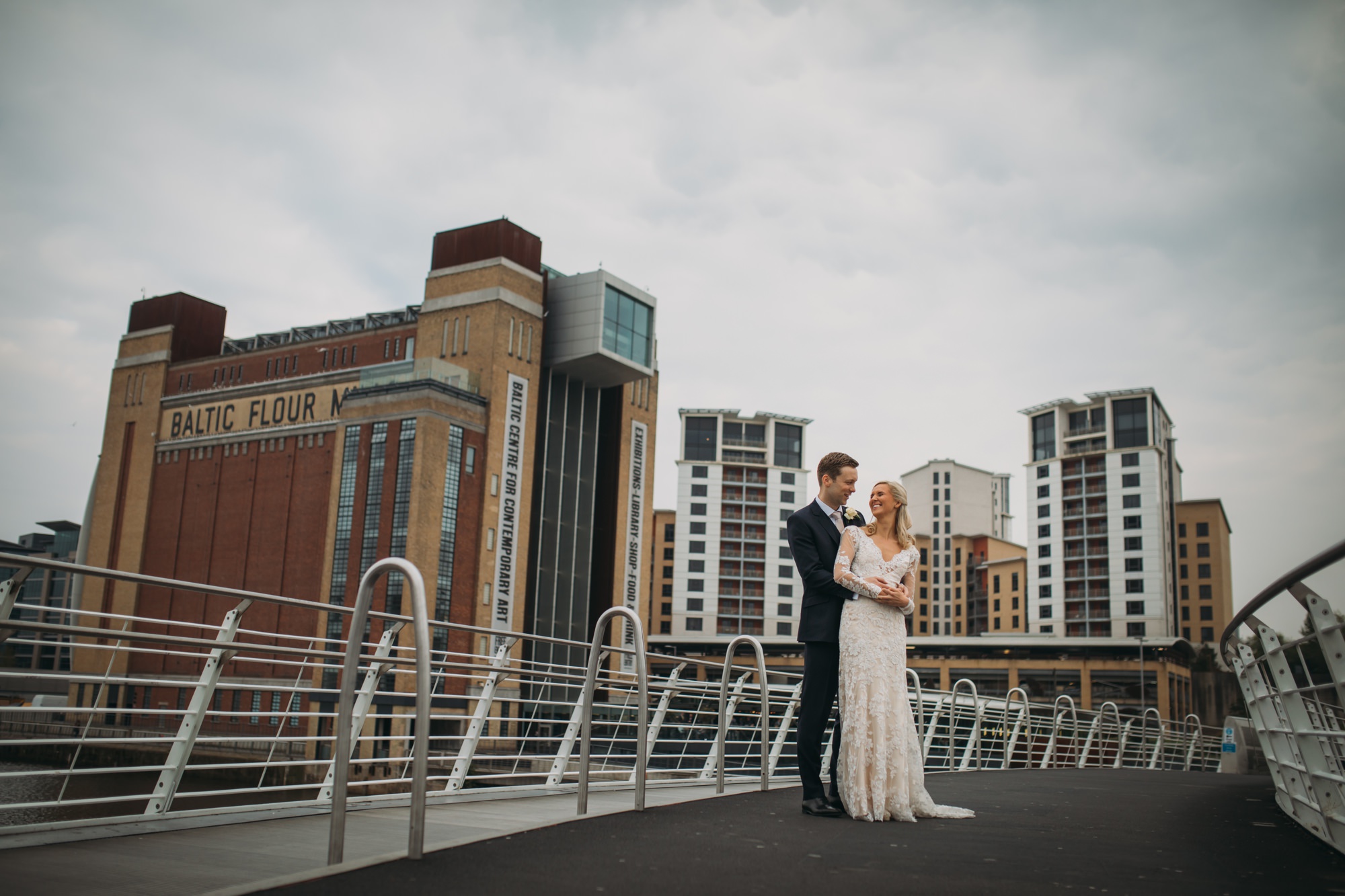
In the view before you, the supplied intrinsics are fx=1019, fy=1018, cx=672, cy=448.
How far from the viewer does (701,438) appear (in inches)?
4119

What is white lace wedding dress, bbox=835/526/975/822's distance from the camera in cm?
530

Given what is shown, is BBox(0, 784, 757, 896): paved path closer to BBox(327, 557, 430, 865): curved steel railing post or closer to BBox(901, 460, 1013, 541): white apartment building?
BBox(327, 557, 430, 865): curved steel railing post

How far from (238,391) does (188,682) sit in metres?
63.4

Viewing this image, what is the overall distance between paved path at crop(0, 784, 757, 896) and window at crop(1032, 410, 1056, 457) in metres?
90.1

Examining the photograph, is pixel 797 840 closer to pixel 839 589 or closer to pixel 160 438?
pixel 839 589

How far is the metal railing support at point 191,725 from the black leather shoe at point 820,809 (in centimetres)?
300

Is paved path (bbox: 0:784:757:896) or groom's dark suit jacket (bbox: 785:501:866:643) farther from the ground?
groom's dark suit jacket (bbox: 785:501:866:643)

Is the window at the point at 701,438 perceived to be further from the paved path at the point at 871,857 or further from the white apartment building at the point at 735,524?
the paved path at the point at 871,857

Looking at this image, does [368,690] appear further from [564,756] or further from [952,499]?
[952,499]

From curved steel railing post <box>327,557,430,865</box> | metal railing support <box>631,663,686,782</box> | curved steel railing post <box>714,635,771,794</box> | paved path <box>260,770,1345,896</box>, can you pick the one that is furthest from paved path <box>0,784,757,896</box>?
metal railing support <box>631,663,686,782</box>

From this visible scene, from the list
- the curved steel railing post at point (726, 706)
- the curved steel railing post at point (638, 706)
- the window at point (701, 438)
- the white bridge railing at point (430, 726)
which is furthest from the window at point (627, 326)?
the curved steel railing post at point (638, 706)

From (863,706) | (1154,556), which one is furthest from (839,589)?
(1154,556)

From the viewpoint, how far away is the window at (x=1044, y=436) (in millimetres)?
89000

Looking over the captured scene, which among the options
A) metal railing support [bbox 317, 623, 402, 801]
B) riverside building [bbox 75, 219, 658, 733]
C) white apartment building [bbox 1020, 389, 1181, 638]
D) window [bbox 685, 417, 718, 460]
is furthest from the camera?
window [bbox 685, 417, 718, 460]
